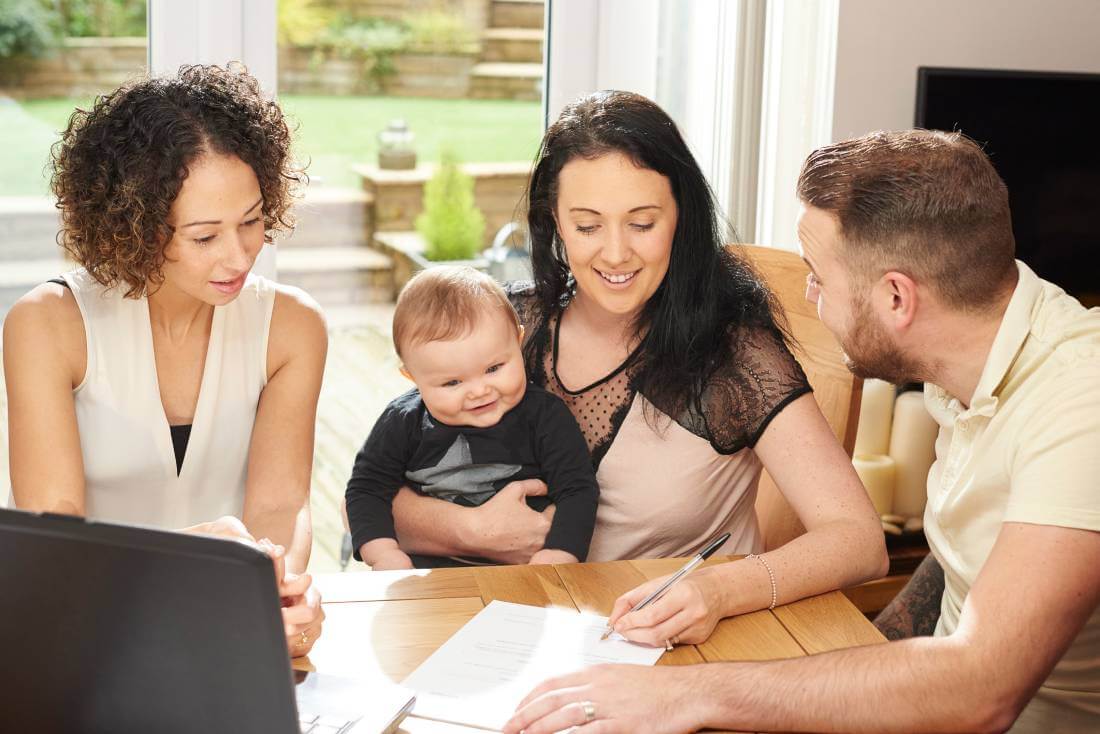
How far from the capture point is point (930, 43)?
2963 mm

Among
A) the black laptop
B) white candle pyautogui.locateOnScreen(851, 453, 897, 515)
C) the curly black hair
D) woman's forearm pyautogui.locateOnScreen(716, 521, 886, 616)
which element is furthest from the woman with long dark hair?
white candle pyautogui.locateOnScreen(851, 453, 897, 515)

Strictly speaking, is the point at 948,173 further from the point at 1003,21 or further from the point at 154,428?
the point at 1003,21

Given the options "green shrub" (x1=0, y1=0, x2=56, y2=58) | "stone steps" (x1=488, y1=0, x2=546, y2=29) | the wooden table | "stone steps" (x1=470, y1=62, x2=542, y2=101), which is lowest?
the wooden table

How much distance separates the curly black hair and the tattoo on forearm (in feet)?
3.85

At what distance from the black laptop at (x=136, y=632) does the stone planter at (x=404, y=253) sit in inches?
92.5

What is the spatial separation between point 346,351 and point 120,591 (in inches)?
93.3

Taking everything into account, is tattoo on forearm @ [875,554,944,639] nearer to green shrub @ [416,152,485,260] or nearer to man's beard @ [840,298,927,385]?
man's beard @ [840,298,927,385]

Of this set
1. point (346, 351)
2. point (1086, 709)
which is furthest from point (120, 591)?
point (346, 351)

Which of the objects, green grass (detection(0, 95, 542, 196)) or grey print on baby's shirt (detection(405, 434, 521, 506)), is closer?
grey print on baby's shirt (detection(405, 434, 521, 506))

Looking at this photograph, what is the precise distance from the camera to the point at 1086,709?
1.54 metres

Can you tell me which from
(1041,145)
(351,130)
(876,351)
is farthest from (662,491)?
(1041,145)

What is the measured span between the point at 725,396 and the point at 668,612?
515 mm

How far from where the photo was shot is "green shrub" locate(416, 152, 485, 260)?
313 centimetres

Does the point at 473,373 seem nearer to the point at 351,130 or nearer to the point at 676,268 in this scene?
the point at 676,268
